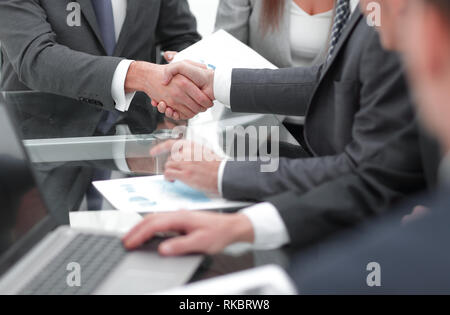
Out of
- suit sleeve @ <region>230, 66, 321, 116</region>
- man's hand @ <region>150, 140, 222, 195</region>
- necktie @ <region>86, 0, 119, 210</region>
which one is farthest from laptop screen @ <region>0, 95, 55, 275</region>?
suit sleeve @ <region>230, 66, 321, 116</region>

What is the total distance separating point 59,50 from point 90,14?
0.50 ft

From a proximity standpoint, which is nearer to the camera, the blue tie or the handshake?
the handshake

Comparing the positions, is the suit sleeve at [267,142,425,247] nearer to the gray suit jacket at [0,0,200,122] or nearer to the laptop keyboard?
the laptop keyboard

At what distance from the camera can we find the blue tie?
5.17 feet

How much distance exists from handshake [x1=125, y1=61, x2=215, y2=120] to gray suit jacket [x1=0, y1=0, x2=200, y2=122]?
0.23ft

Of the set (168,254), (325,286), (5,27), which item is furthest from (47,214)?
(5,27)

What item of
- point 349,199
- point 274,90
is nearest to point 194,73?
point 274,90

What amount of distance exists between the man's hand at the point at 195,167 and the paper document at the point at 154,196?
0.01 metres

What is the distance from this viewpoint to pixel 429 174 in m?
0.78

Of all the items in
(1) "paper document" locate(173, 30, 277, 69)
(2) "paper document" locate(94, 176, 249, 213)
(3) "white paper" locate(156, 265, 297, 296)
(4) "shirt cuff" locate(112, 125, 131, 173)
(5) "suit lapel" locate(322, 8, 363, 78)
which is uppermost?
(5) "suit lapel" locate(322, 8, 363, 78)

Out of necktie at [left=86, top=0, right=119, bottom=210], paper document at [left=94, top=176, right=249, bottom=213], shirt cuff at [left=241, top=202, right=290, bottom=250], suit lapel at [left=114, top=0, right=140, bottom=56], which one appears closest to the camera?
shirt cuff at [left=241, top=202, right=290, bottom=250]

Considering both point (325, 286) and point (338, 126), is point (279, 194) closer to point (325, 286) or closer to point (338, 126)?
point (338, 126)

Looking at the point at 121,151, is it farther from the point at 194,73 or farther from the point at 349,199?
the point at 349,199

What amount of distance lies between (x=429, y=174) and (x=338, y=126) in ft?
0.78
